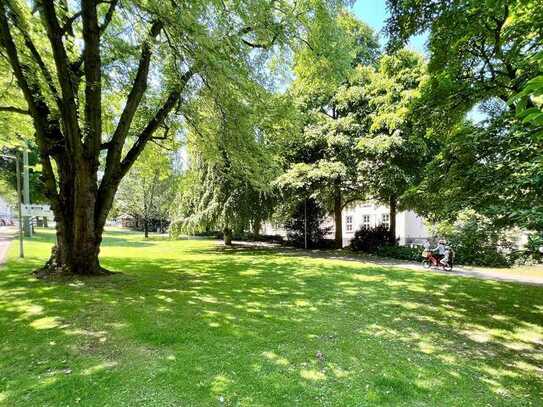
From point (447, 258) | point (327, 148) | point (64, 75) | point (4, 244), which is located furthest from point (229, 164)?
point (4, 244)

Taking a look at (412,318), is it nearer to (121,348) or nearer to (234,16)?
(121,348)

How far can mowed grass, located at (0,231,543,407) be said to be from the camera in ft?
11.1

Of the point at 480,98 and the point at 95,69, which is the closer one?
the point at 480,98

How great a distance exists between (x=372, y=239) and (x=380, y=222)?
9269mm

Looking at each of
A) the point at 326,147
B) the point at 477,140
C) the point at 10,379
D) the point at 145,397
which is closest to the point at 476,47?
the point at 477,140

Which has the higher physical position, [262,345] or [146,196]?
[146,196]

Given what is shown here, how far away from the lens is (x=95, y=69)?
779 centimetres

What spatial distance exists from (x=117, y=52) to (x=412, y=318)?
9.72 meters

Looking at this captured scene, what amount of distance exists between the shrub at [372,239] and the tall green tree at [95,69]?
13.2 metres

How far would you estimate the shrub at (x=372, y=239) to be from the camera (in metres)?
18.8

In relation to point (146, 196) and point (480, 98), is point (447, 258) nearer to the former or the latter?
point (480, 98)

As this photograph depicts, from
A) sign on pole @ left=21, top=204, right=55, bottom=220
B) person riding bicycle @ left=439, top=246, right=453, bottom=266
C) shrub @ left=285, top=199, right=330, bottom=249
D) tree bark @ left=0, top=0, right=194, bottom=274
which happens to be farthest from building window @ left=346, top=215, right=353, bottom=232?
tree bark @ left=0, top=0, right=194, bottom=274

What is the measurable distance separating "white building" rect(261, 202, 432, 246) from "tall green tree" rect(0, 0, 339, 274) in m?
15.4

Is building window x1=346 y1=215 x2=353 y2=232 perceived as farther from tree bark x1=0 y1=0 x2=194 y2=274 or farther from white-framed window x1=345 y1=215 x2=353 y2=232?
tree bark x1=0 y1=0 x2=194 y2=274
